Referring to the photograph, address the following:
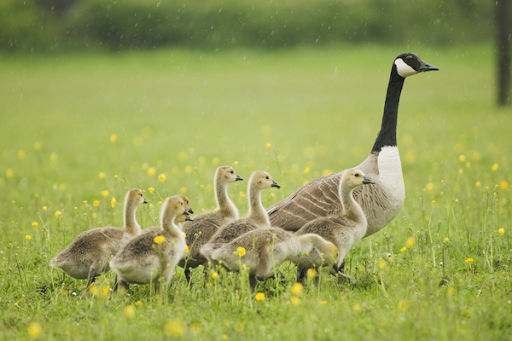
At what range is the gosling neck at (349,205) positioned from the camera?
18.5ft

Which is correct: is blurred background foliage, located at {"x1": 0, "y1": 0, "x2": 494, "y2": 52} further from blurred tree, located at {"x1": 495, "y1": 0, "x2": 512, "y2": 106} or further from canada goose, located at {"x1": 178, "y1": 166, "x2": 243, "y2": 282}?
canada goose, located at {"x1": 178, "y1": 166, "x2": 243, "y2": 282}

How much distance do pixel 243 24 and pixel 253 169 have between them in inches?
1122

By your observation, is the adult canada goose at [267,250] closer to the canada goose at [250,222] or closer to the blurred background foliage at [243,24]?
the canada goose at [250,222]

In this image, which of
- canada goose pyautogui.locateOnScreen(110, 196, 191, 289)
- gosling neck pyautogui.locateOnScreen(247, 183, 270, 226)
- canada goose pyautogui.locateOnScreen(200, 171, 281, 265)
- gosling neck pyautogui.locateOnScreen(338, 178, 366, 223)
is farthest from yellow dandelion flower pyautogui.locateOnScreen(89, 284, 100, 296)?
gosling neck pyautogui.locateOnScreen(338, 178, 366, 223)

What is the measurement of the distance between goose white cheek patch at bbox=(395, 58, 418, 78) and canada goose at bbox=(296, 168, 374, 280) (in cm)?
217

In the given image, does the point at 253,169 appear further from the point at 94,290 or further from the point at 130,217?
the point at 94,290

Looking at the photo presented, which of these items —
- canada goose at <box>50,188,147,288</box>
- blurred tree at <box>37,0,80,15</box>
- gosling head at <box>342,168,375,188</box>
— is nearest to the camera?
canada goose at <box>50,188,147,288</box>

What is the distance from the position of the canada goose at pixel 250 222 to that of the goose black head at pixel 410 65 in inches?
103

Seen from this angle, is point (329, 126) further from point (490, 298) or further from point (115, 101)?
point (490, 298)

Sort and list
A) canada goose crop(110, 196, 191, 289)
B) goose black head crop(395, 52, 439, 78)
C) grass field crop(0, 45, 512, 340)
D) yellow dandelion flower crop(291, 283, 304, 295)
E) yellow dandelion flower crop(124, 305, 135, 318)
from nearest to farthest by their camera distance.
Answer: yellow dandelion flower crop(124, 305, 135, 318) < yellow dandelion flower crop(291, 283, 304, 295) < grass field crop(0, 45, 512, 340) < canada goose crop(110, 196, 191, 289) < goose black head crop(395, 52, 439, 78)

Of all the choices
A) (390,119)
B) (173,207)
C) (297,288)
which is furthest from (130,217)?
(390,119)

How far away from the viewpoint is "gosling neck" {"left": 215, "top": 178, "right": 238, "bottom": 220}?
6273mm

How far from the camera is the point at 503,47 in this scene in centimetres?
2119

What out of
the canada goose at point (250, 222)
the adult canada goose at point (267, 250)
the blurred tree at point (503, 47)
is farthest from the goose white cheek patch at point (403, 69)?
the blurred tree at point (503, 47)
